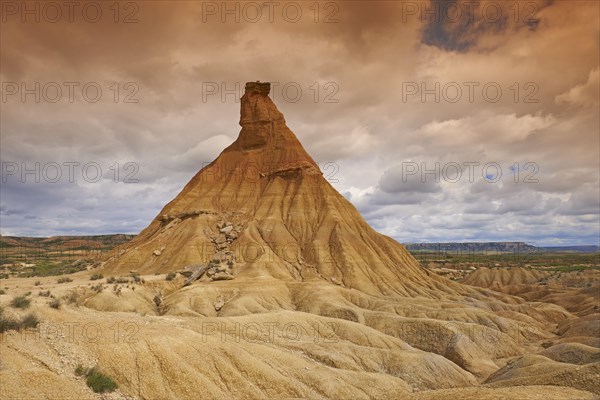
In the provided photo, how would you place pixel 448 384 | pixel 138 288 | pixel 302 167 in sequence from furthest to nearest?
pixel 302 167 < pixel 138 288 < pixel 448 384

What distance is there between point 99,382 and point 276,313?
24.7 metres

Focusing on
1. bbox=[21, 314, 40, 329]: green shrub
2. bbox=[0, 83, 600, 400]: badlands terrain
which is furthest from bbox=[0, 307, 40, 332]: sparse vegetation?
bbox=[0, 83, 600, 400]: badlands terrain

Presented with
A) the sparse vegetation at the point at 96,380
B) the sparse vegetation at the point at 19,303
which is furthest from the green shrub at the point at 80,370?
the sparse vegetation at the point at 19,303

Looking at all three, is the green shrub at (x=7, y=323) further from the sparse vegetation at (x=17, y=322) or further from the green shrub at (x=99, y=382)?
the green shrub at (x=99, y=382)

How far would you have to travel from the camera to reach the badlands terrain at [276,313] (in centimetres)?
2100

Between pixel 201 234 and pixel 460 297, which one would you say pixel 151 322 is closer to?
pixel 201 234

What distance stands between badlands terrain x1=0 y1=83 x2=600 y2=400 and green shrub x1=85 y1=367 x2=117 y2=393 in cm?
38

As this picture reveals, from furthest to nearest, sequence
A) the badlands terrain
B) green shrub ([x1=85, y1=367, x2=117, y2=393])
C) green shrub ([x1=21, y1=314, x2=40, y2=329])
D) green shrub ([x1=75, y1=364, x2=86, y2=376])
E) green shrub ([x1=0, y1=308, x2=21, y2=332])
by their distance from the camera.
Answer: the badlands terrain → green shrub ([x1=21, y1=314, x2=40, y2=329]) → green shrub ([x1=0, y1=308, x2=21, y2=332]) → green shrub ([x1=75, y1=364, x2=86, y2=376]) → green shrub ([x1=85, y1=367, x2=117, y2=393])

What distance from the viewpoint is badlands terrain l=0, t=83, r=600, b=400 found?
2100 cm

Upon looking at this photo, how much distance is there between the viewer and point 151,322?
2867 cm

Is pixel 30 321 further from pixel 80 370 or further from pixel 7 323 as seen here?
pixel 80 370

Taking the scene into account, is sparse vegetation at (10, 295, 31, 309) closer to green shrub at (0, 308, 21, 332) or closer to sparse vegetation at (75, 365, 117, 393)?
green shrub at (0, 308, 21, 332)

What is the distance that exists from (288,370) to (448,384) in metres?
16.8

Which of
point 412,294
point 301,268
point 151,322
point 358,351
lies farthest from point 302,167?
point 151,322
